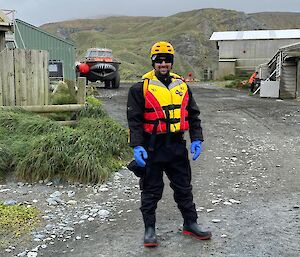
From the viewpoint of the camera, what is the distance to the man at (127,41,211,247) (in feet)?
13.5

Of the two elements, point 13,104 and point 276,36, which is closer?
point 13,104

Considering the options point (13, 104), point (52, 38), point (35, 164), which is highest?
point (52, 38)

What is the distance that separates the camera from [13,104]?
8.34 m

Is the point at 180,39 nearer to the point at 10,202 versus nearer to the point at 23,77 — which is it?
the point at 23,77

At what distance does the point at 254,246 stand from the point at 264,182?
2178 mm

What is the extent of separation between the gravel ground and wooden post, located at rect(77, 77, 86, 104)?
238 cm

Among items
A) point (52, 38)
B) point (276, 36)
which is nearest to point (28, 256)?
point (52, 38)

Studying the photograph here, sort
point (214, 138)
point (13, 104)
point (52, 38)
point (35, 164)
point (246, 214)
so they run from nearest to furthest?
1. point (246, 214)
2. point (35, 164)
3. point (13, 104)
4. point (214, 138)
5. point (52, 38)

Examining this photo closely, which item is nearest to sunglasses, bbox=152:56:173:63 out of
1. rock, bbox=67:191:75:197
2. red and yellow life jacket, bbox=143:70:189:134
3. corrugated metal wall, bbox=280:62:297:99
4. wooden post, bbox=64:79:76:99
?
red and yellow life jacket, bbox=143:70:189:134

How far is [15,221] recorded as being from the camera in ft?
15.8

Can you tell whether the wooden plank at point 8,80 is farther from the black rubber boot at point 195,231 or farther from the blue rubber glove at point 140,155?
the black rubber boot at point 195,231

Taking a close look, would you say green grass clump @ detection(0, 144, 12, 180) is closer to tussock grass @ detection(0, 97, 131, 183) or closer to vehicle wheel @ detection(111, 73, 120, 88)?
tussock grass @ detection(0, 97, 131, 183)

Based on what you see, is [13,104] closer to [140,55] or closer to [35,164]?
[35,164]

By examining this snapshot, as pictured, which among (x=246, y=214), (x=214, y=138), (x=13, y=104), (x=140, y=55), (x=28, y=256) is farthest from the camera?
(x=140, y=55)
